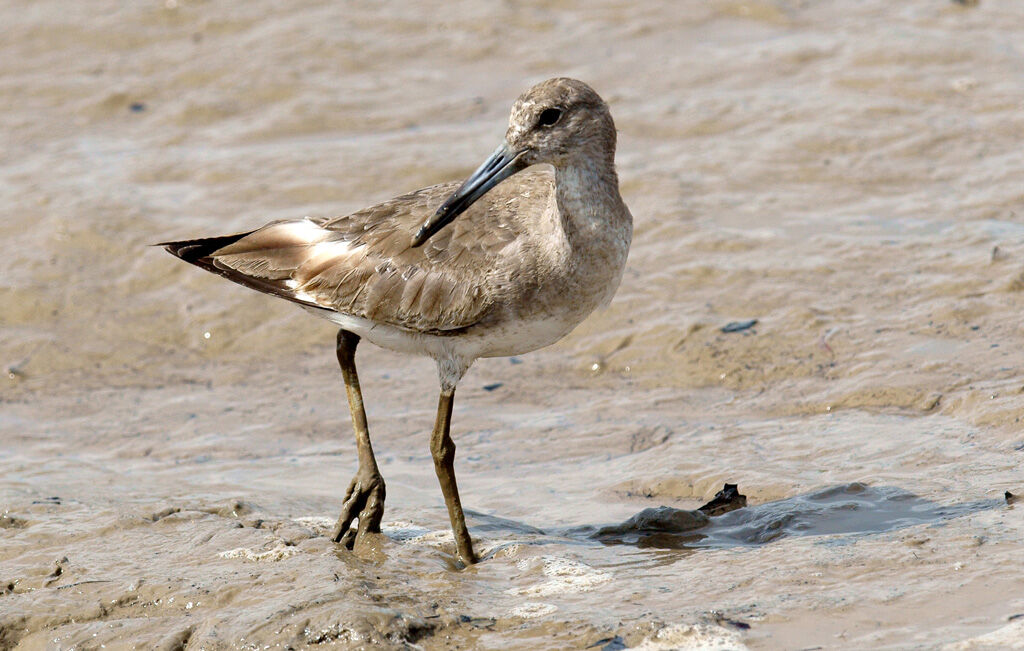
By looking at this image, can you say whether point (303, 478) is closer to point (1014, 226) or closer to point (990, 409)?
point (990, 409)

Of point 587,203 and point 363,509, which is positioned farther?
point 363,509

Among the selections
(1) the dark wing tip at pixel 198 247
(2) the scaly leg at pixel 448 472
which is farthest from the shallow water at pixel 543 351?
(1) the dark wing tip at pixel 198 247

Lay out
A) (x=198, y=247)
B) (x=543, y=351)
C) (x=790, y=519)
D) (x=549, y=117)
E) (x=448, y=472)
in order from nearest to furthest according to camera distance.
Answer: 1. (x=549, y=117)
2. (x=790, y=519)
3. (x=448, y=472)
4. (x=198, y=247)
5. (x=543, y=351)

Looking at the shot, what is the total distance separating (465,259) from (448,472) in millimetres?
983

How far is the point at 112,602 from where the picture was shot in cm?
555

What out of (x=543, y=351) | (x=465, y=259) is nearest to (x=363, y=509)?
(x=465, y=259)

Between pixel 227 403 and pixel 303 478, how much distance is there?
4.27ft

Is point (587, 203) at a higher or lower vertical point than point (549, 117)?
lower

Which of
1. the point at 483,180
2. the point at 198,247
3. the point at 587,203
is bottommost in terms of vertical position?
the point at 198,247

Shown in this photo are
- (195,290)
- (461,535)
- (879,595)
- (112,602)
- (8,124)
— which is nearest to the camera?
(879,595)

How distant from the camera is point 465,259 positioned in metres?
6.04

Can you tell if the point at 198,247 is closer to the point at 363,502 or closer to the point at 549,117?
the point at 363,502

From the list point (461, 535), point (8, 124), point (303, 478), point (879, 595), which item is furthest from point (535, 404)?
point (8, 124)

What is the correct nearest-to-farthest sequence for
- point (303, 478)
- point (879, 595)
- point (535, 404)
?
1. point (879, 595)
2. point (303, 478)
3. point (535, 404)
